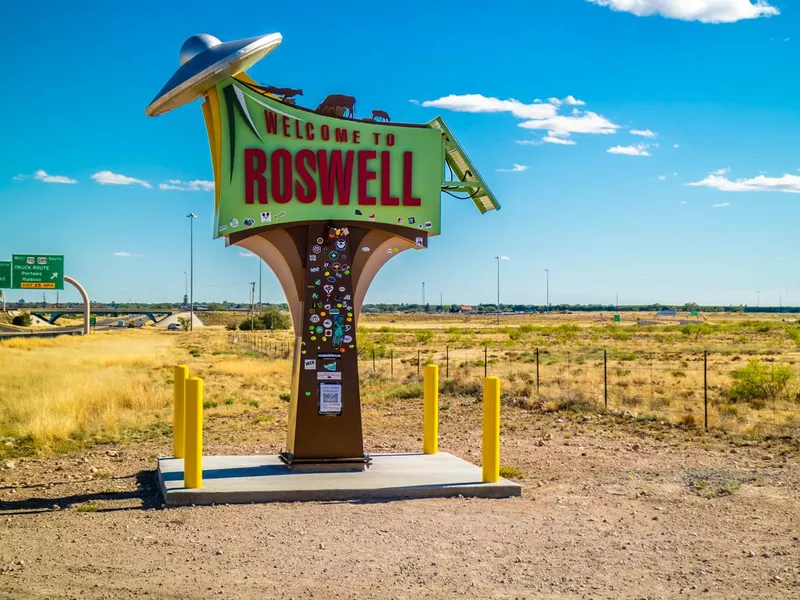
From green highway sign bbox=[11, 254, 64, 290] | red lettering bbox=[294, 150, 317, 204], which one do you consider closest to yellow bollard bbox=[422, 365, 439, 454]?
red lettering bbox=[294, 150, 317, 204]

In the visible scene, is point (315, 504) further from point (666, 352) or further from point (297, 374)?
point (666, 352)

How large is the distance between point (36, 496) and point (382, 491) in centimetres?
430

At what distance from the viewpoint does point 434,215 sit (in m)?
12.1

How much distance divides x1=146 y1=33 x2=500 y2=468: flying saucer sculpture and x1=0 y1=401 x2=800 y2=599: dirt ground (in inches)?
83.4

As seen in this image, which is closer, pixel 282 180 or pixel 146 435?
pixel 282 180

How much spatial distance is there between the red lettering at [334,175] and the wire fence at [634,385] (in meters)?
8.65

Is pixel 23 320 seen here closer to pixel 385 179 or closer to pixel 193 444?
pixel 385 179

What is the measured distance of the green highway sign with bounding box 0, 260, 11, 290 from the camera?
61728mm

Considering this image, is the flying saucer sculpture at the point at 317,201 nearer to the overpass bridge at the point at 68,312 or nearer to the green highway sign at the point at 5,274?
the green highway sign at the point at 5,274

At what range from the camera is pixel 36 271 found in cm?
6222

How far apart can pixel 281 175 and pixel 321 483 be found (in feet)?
13.6

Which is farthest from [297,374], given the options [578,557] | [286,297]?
[578,557]

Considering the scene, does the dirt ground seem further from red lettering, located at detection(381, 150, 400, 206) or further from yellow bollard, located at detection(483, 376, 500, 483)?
red lettering, located at detection(381, 150, 400, 206)

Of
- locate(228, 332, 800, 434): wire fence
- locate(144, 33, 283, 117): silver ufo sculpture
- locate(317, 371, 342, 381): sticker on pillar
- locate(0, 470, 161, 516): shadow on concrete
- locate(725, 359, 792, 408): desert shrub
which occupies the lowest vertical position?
locate(0, 470, 161, 516): shadow on concrete
